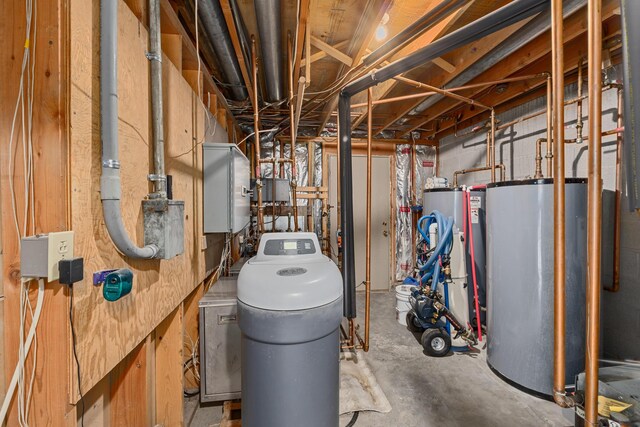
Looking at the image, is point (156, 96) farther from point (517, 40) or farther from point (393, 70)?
point (517, 40)

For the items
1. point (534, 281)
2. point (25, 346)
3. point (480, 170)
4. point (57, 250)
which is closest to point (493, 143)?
point (480, 170)

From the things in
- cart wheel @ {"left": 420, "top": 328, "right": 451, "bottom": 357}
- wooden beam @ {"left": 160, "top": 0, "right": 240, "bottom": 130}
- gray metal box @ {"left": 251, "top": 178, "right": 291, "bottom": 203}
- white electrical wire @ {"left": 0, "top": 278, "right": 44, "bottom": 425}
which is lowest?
cart wheel @ {"left": 420, "top": 328, "right": 451, "bottom": 357}

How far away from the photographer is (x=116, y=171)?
93 cm

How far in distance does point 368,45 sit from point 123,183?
177 centimetres

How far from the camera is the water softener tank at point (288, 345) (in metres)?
1.16

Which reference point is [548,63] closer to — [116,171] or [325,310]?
[325,310]

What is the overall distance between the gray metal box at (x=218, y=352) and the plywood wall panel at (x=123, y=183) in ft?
0.86

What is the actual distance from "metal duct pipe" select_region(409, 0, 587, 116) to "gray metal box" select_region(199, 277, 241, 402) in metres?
2.42

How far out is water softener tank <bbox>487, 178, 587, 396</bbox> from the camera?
5.94 ft

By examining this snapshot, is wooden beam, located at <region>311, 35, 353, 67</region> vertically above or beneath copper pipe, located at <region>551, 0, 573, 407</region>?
above

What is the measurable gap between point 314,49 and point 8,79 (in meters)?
2.05

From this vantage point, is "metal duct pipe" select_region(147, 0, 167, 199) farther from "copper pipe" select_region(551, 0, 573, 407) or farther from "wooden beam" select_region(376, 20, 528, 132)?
"wooden beam" select_region(376, 20, 528, 132)

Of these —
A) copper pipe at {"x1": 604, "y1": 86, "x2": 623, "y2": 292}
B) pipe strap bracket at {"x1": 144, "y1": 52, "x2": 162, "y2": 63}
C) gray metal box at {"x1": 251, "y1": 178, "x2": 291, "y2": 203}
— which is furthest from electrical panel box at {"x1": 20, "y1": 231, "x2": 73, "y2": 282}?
copper pipe at {"x1": 604, "y1": 86, "x2": 623, "y2": 292}

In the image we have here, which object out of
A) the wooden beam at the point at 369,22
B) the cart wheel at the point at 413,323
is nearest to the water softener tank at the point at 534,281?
the cart wheel at the point at 413,323
